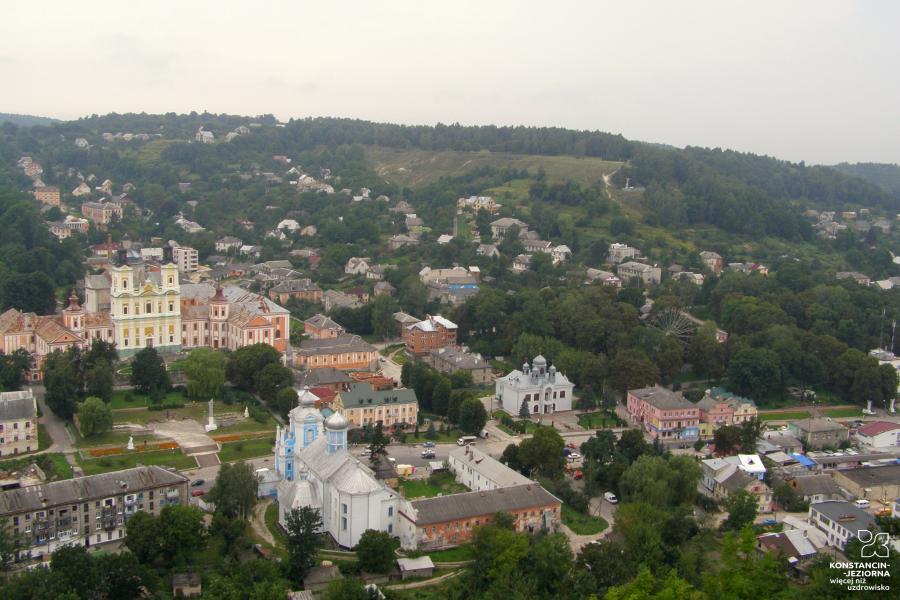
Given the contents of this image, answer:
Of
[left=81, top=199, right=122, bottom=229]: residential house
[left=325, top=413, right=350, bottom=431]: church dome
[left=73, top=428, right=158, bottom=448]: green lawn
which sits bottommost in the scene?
[left=73, top=428, right=158, bottom=448]: green lawn

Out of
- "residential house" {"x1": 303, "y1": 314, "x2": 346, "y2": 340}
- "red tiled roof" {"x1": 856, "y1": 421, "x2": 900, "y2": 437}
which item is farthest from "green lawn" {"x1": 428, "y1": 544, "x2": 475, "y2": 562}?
"residential house" {"x1": 303, "y1": 314, "x2": 346, "y2": 340}

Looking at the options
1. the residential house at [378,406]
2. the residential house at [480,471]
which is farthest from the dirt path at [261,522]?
the residential house at [378,406]

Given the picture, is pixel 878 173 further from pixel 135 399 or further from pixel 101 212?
pixel 135 399

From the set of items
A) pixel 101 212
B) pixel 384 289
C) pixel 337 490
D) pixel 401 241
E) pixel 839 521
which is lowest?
pixel 839 521

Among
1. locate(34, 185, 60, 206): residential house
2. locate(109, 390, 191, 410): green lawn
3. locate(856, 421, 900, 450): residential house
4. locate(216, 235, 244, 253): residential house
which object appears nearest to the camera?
locate(856, 421, 900, 450): residential house

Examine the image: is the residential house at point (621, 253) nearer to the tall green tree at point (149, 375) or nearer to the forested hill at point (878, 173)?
the tall green tree at point (149, 375)

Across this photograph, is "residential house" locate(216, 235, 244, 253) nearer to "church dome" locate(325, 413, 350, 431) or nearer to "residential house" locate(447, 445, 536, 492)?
"residential house" locate(447, 445, 536, 492)

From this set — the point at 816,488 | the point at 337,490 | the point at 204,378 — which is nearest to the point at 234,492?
the point at 337,490

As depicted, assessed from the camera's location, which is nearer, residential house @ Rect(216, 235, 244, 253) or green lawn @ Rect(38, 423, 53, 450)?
green lawn @ Rect(38, 423, 53, 450)
